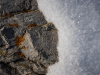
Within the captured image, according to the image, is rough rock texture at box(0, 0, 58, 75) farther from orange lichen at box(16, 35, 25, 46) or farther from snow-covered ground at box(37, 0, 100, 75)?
snow-covered ground at box(37, 0, 100, 75)

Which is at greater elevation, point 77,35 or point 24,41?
point 24,41

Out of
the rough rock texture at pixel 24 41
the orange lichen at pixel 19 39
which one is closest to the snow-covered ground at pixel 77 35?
the rough rock texture at pixel 24 41

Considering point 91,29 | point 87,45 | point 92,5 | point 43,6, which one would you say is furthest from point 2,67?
point 92,5

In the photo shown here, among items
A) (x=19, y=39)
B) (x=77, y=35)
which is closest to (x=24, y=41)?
(x=19, y=39)

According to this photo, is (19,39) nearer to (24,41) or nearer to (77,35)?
(24,41)

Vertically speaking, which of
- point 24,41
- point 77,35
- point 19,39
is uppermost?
point 19,39

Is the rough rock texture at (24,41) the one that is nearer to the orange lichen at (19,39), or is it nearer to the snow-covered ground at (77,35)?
the orange lichen at (19,39)
